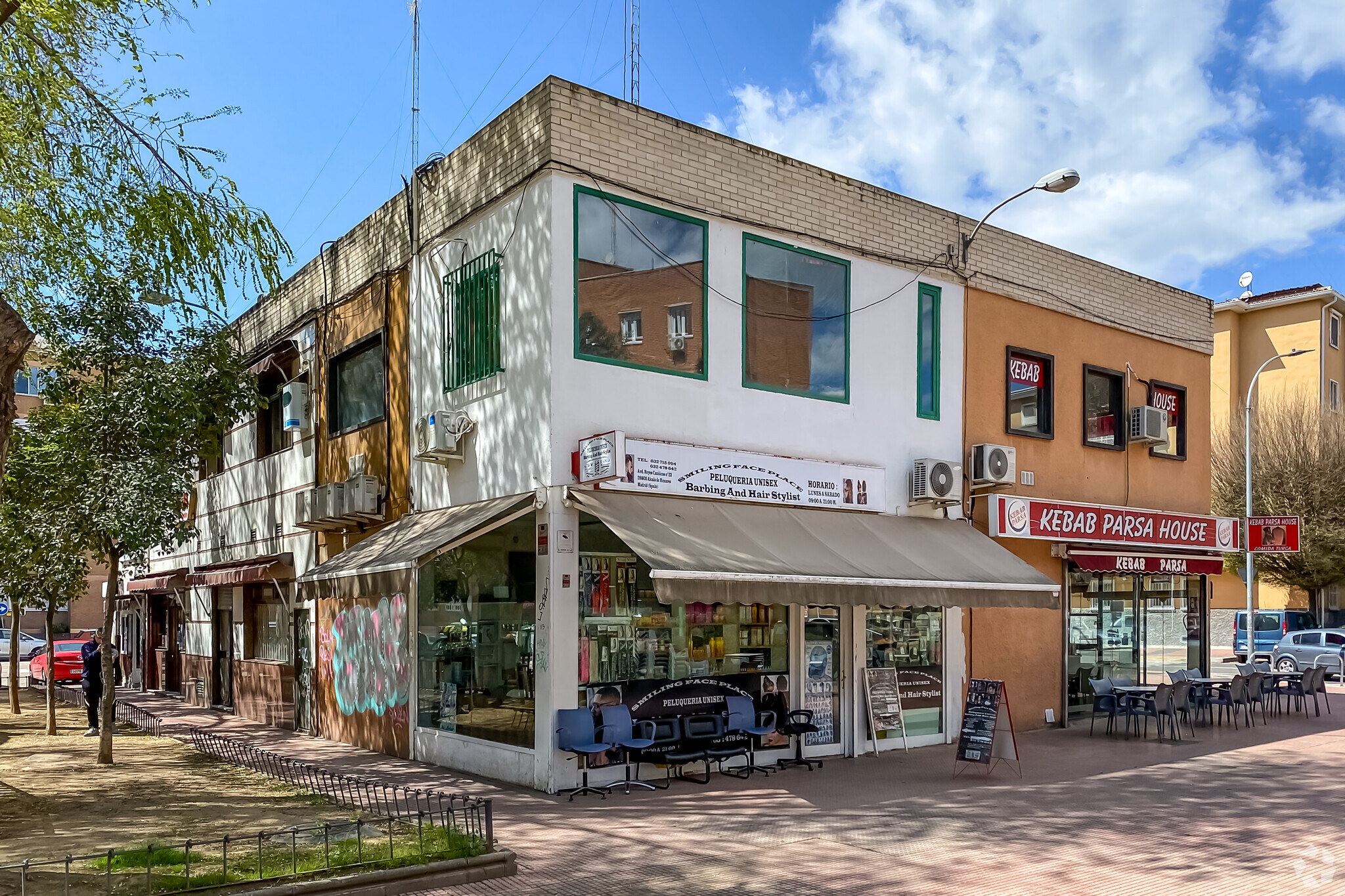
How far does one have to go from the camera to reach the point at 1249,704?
17.6 metres

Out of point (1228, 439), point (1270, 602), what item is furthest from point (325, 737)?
point (1270, 602)

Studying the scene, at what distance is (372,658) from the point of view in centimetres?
1523

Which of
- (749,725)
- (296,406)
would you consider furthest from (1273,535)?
(296,406)

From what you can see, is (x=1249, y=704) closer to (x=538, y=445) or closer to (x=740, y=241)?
(x=740, y=241)

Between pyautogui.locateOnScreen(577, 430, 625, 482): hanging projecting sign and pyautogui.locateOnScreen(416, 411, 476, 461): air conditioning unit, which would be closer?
pyautogui.locateOnScreen(577, 430, 625, 482): hanging projecting sign

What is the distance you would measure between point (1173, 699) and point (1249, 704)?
310cm

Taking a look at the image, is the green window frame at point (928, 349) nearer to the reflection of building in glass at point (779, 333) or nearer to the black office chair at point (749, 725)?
the reflection of building in glass at point (779, 333)

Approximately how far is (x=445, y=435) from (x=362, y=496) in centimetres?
278

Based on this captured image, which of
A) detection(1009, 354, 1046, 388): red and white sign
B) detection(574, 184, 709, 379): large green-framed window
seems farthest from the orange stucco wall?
detection(574, 184, 709, 379): large green-framed window

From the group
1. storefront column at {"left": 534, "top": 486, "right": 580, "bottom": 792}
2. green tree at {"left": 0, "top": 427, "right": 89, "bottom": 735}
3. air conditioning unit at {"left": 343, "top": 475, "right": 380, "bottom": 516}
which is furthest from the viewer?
green tree at {"left": 0, "top": 427, "right": 89, "bottom": 735}

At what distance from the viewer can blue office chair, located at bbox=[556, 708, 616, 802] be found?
11086 millimetres

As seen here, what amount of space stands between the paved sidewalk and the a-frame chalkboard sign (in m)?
0.27

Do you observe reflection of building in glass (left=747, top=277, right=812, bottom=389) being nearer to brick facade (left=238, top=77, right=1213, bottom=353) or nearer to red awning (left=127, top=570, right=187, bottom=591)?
brick facade (left=238, top=77, right=1213, bottom=353)

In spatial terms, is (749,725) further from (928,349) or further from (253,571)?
(253,571)
